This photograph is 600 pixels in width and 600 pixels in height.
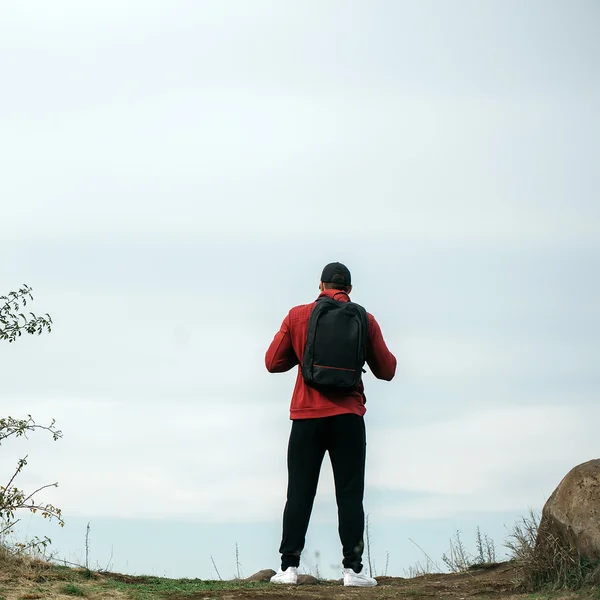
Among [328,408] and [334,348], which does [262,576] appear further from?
[334,348]

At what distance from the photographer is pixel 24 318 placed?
10.1 metres

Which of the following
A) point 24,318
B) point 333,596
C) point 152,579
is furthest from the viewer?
point 24,318

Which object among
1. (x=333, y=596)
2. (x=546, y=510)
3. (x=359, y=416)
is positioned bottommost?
(x=333, y=596)

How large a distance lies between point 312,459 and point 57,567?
259 centimetres

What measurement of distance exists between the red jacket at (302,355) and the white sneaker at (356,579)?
4.79 ft

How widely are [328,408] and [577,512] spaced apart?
2335 mm

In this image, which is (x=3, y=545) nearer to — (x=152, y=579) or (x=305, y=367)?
(x=152, y=579)

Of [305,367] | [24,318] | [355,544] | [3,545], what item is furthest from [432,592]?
[24,318]

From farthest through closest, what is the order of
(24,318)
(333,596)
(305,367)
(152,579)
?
(24,318)
(152,579)
(305,367)
(333,596)

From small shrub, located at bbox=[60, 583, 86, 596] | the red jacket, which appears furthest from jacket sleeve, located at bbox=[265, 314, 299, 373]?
small shrub, located at bbox=[60, 583, 86, 596]

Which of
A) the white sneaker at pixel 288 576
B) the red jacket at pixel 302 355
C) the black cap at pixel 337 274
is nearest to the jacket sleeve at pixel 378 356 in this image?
the red jacket at pixel 302 355

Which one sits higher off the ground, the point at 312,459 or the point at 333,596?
the point at 312,459

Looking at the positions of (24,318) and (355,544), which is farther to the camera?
(24,318)

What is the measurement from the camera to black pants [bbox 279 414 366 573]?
9.04m
